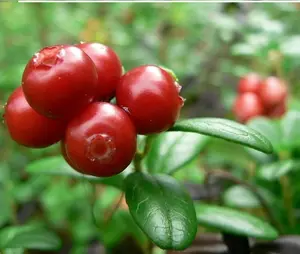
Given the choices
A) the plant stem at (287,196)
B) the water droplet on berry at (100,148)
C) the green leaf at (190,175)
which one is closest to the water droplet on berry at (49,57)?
the water droplet on berry at (100,148)

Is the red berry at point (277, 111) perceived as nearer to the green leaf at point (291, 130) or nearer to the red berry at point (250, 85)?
the red berry at point (250, 85)

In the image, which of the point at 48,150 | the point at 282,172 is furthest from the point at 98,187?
the point at 282,172

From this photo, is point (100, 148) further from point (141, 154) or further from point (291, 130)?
point (291, 130)

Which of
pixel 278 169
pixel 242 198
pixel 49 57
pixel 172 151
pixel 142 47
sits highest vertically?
pixel 49 57

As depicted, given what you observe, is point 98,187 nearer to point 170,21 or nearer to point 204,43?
point 170,21

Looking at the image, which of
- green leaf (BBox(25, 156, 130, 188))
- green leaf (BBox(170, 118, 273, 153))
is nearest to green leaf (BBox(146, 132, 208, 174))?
green leaf (BBox(25, 156, 130, 188))

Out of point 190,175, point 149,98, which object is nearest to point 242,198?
point 190,175

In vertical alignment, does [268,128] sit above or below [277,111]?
above
